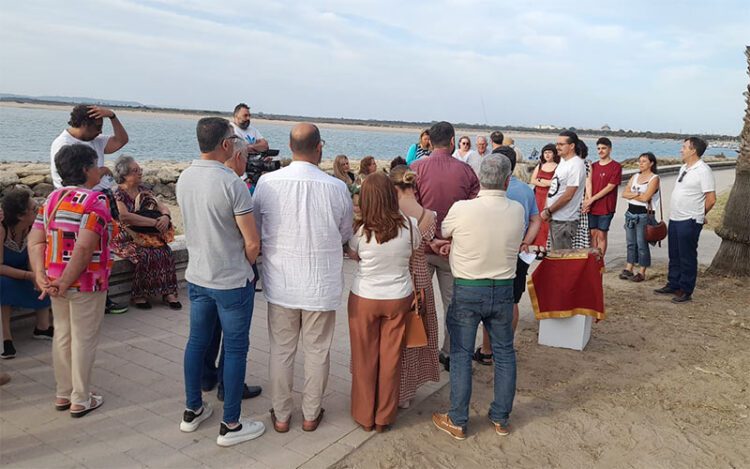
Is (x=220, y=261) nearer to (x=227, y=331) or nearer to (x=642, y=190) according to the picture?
(x=227, y=331)

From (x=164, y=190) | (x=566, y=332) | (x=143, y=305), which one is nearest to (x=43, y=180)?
(x=164, y=190)

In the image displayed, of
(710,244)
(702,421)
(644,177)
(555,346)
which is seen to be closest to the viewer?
(702,421)

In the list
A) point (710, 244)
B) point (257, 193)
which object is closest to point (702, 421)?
point (257, 193)

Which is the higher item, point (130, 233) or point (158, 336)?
point (130, 233)

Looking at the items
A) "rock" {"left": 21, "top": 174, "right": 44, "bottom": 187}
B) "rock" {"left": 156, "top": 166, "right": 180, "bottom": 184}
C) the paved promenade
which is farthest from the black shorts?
"rock" {"left": 156, "top": 166, "right": 180, "bottom": 184}

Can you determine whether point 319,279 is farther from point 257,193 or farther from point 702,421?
point 702,421

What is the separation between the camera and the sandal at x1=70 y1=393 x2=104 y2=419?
137 inches

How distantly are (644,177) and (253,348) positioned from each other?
541cm

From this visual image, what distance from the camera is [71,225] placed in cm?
332

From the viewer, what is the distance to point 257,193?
3.24 metres

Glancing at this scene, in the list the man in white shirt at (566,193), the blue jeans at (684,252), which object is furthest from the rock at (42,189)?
the blue jeans at (684,252)

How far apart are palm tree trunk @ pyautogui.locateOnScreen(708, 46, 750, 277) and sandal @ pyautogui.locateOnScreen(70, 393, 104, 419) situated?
7832mm

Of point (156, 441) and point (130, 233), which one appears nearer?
point (156, 441)

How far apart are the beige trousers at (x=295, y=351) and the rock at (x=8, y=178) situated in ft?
45.4
